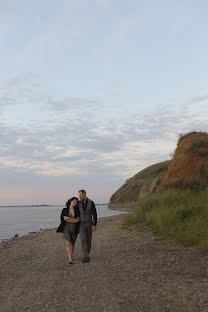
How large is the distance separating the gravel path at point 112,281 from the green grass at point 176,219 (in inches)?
30.7

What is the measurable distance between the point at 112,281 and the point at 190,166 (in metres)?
18.7

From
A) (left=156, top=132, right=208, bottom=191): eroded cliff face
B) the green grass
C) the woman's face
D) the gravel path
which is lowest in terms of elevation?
the gravel path

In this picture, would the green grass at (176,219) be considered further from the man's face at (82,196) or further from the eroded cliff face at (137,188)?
the eroded cliff face at (137,188)

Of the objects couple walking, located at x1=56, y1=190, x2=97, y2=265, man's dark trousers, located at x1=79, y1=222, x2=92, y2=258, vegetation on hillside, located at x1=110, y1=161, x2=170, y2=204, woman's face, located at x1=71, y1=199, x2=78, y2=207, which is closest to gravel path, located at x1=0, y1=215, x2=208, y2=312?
man's dark trousers, located at x1=79, y1=222, x2=92, y2=258

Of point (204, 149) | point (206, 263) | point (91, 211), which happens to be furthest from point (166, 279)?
point (204, 149)

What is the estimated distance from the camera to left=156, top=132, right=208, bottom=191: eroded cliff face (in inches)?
913

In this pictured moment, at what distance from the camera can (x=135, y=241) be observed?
1394 centimetres

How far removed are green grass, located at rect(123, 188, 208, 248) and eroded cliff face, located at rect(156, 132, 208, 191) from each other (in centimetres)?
233

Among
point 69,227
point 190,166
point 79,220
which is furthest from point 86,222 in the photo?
point 190,166

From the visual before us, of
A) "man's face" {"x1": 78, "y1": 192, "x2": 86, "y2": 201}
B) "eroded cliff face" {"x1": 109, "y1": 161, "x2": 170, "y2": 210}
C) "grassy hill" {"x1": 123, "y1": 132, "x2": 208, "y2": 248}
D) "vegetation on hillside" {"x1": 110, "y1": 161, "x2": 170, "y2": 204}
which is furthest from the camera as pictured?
"vegetation on hillside" {"x1": 110, "y1": 161, "x2": 170, "y2": 204}

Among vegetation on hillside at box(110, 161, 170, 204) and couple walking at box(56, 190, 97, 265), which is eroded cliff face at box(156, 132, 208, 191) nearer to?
couple walking at box(56, 190, 97, 265)

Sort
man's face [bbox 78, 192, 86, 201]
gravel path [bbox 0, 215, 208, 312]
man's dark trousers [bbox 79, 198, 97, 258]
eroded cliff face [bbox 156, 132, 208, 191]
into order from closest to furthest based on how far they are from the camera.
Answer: gravel path [bbox 0, 215, 208, 312]
man's face [bbox 78, 192, 86, 201]
man's dark trousers [bbox 79, 198, 97, 258]
eroded cliff face [bbox 156, 132, 208, 191]

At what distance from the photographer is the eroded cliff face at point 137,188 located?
64.1 meters

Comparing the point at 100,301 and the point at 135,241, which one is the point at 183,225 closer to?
the point at 135,241
